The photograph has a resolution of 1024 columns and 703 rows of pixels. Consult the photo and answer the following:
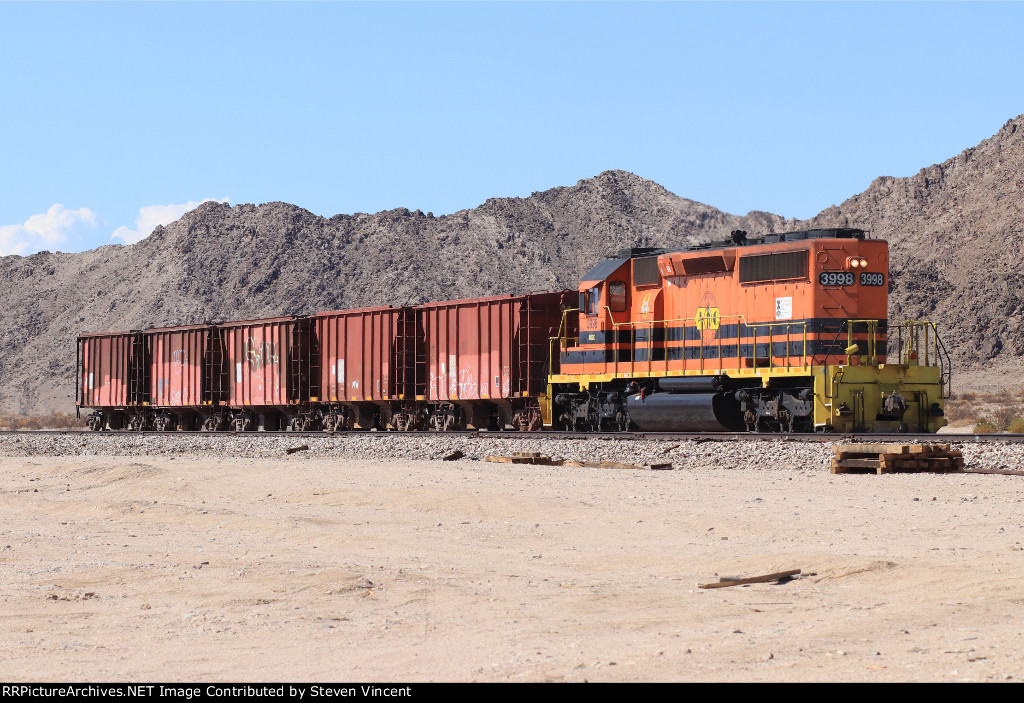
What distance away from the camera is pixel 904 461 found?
59.5 feet

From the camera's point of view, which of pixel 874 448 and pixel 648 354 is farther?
pixel 648 354

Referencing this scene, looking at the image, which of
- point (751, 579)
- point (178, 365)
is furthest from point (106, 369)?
point (751, 579)

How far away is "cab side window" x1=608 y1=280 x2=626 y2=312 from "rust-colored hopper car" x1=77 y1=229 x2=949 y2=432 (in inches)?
0.8

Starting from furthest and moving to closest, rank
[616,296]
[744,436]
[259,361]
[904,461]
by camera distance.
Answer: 1. [259,361]
2. [616,296]
3. [744,436]
4. [904,461]

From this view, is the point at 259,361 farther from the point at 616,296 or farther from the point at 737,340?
the point at 737,340

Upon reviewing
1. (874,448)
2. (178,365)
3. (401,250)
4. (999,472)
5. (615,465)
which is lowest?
(615,465)

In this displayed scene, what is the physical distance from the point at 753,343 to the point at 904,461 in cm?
622

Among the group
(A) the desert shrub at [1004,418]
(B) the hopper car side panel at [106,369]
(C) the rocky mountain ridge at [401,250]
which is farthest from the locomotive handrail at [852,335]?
(C) the rocky mountain ridge at [401,250]

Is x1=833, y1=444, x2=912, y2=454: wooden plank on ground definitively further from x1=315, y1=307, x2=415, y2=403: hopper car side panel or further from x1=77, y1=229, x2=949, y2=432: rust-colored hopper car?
x1=315, y1=307, x2=415, y2=403: hopper car side panel

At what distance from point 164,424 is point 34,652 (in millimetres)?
36692

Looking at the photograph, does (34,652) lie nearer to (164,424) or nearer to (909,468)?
(909,468)

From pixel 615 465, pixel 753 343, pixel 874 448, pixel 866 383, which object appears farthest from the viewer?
pixel 753 343

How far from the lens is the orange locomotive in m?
22.5

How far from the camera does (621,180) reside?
105812 millimetres
